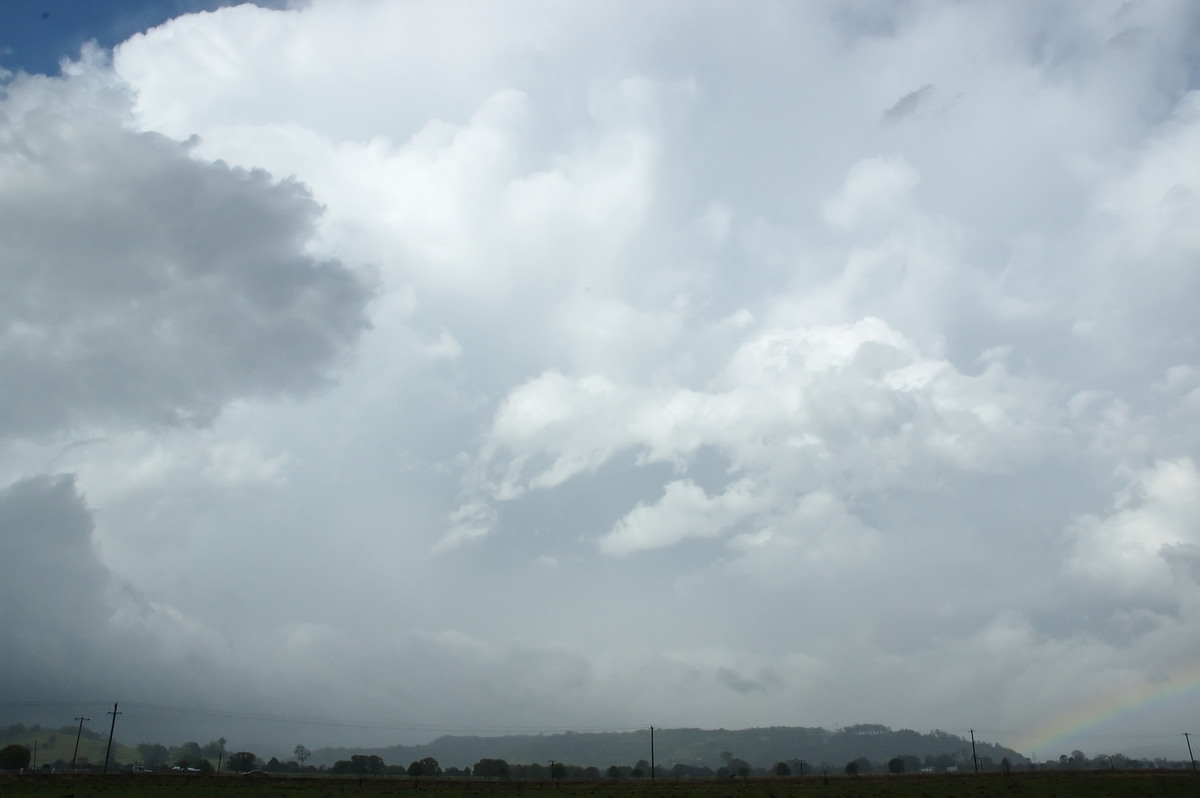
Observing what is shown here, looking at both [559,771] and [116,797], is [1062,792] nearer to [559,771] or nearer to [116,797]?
[559,771]

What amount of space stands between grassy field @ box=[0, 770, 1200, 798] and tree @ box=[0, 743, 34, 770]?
8904 centimetres

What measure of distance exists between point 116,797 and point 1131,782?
13389 centimetres

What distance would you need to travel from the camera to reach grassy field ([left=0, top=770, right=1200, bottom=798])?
110 meters

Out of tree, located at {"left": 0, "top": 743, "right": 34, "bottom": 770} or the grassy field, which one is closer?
the grassy field

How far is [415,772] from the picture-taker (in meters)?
166

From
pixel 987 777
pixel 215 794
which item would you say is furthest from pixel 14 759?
pixel 987 777

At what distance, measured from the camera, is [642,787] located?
423 feet

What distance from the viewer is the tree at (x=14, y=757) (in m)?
188

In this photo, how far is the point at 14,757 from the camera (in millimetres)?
190375

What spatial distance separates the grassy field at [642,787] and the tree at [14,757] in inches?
3505

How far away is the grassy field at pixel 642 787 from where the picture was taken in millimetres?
109750

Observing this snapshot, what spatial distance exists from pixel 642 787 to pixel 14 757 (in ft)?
501

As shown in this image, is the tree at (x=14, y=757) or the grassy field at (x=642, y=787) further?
the tree at (x=14, y=757)

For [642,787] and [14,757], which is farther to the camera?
[14,757]
